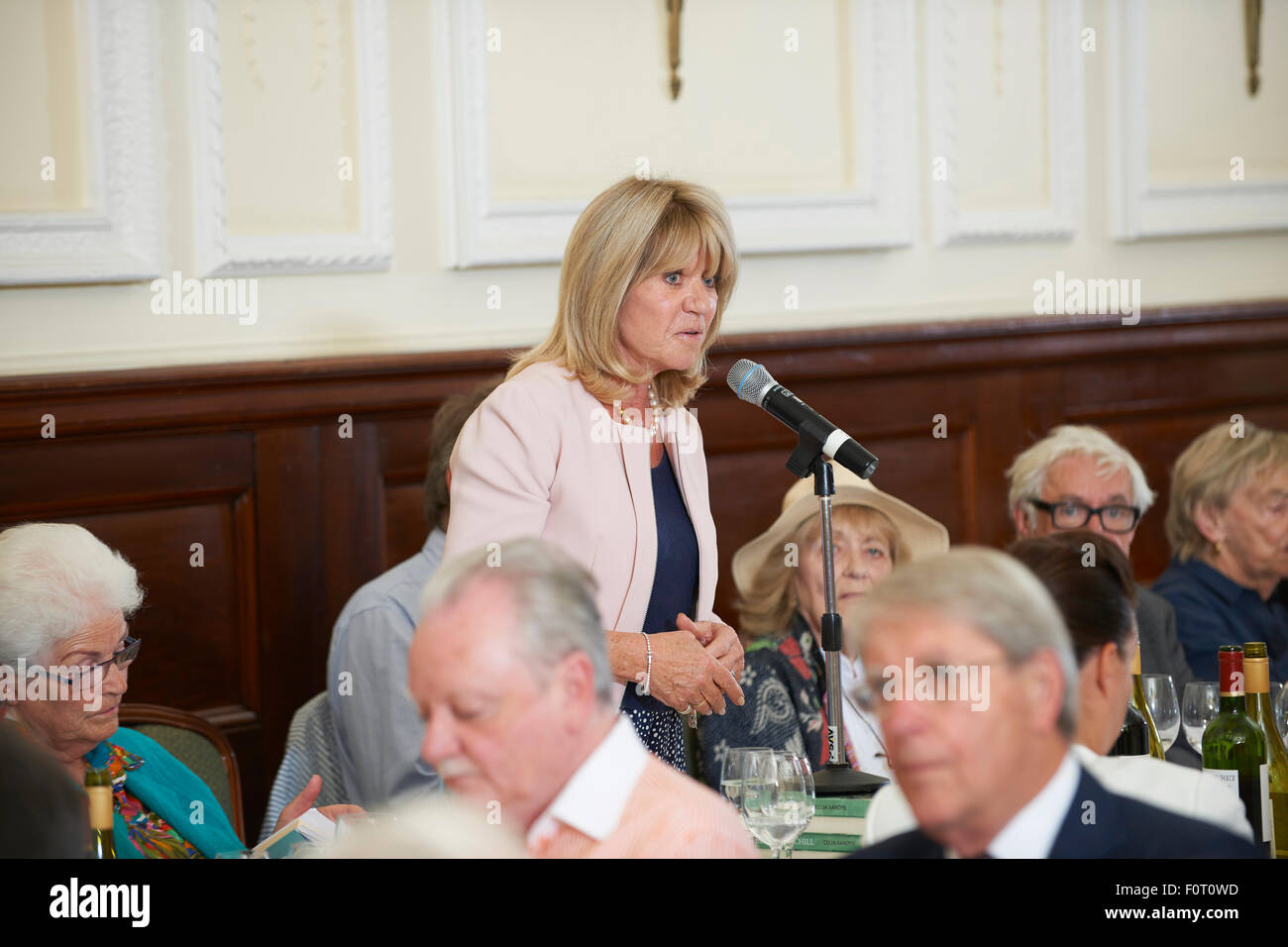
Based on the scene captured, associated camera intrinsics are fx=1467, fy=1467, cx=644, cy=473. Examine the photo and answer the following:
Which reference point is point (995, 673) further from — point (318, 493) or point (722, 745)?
point (318, 493)

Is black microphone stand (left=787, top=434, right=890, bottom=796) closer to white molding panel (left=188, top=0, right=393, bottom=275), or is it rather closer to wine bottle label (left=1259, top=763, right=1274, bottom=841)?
wine bottle label (left=1259, top=763, right=1274, bottom=841)

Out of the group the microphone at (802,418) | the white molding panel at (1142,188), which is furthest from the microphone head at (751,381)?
the white molding panel at (1142,188)

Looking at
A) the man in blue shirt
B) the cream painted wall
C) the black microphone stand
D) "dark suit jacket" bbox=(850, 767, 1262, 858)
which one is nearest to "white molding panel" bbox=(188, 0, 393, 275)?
the cream painted wall

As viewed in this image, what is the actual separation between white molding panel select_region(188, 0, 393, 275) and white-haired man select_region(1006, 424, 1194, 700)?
4.16ft

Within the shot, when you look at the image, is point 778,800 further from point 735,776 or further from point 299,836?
point 299,836

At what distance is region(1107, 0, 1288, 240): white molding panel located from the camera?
3.32m

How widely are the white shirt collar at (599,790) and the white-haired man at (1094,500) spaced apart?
4.07 feet

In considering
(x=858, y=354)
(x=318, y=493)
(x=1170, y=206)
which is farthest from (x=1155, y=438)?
(x=318, y=493)

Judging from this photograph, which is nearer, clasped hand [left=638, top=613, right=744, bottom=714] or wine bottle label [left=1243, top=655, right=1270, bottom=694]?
wine bottle label [left=1243, top=655, right=1270, bottom=694]

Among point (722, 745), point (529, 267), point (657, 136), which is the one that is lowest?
point (722, 745)

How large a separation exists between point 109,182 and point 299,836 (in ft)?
Result: 4.62

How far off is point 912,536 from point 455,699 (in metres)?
0.91

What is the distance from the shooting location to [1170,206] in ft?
11.1

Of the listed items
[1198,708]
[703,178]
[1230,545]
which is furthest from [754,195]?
[1198,708]
